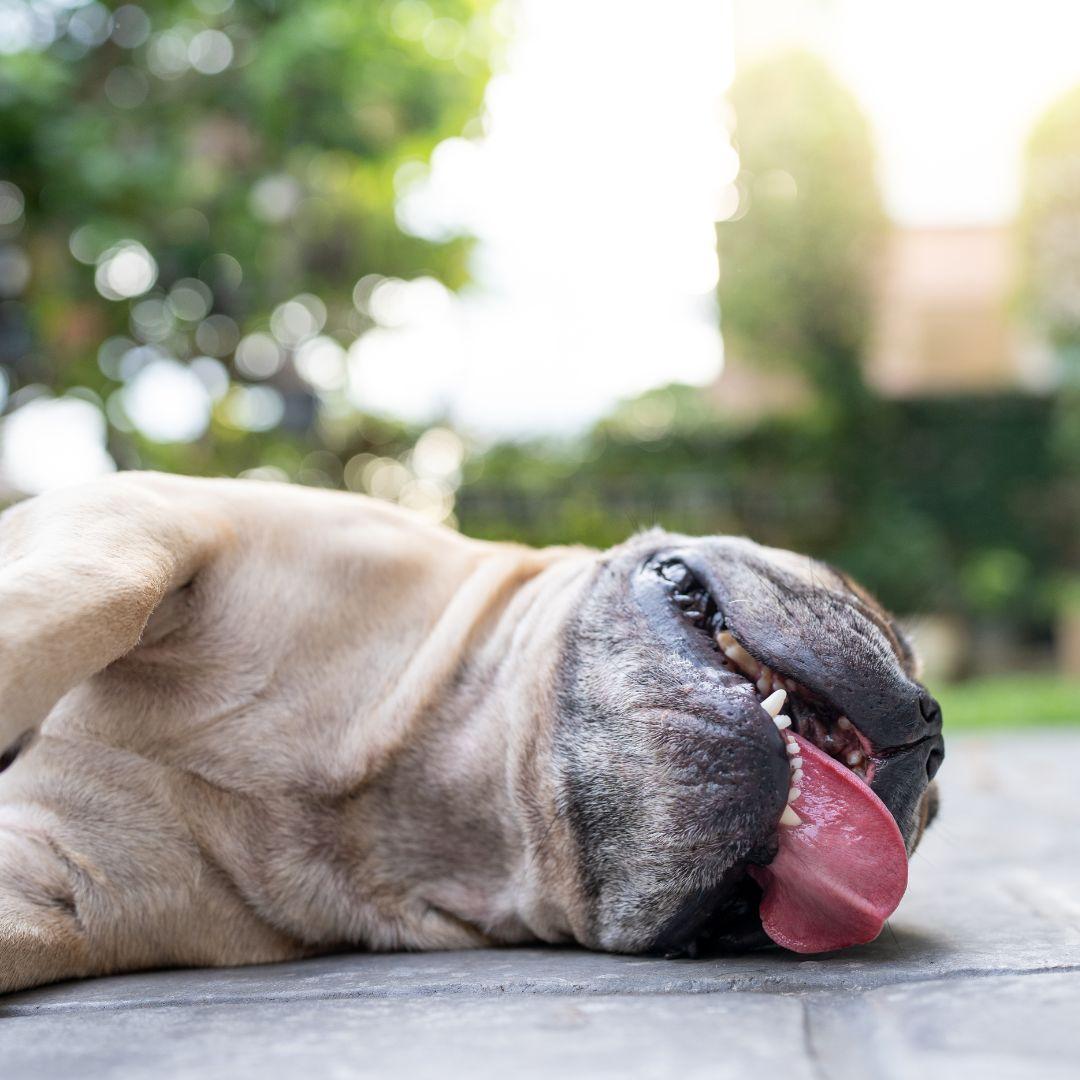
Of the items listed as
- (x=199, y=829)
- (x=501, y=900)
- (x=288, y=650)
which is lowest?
(x=501, y=900)

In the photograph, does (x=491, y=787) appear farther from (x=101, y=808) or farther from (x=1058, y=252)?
(x=1058, y=252)

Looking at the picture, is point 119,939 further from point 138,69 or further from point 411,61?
point 138,69

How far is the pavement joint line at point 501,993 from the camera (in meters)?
1.65

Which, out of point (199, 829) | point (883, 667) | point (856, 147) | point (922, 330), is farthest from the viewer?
point (922, 330)

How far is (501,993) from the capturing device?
1713 millimetres

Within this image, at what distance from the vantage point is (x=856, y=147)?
1334 centimetres

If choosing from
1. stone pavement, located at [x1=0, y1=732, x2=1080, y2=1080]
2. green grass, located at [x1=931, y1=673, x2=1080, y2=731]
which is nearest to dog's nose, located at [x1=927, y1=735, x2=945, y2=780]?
stone pavement, located at [x1=0, y1=732, x2=1080, y2=1080]

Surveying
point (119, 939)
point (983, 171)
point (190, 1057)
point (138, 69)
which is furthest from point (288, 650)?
point (983, 171)

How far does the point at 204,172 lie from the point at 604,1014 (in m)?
9.12

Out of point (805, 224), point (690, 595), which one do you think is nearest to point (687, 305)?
point (805, 224)

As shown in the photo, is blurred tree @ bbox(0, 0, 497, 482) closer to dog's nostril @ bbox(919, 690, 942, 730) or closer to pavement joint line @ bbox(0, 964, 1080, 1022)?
dog's nostril @ bbox(919, 690, 942, 730)

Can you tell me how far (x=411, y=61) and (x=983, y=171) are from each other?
28.6 ft

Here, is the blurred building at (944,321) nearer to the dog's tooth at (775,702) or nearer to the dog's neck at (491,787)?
the dog's neck at (491,787)

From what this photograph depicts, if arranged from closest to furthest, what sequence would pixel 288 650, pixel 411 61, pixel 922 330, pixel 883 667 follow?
pixel 883 667, pixel 288 650, pixel 411 61, pixel 922 330
